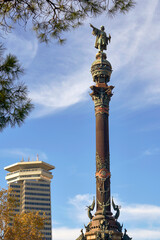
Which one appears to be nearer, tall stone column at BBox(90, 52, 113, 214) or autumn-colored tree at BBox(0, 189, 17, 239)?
autumn-colored tree at BBox(0, 189, 17, 239)

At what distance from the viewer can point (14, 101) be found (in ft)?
66.8

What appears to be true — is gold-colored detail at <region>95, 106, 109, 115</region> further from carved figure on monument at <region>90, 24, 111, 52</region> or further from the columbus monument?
carved figure on monument at <region>90, 24, 111, 52</region>

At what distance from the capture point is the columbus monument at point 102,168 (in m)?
66.5

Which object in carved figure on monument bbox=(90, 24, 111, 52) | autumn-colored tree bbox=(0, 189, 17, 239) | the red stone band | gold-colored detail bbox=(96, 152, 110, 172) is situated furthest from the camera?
carved figure on monument bbox=(90, 24, 111, 52)

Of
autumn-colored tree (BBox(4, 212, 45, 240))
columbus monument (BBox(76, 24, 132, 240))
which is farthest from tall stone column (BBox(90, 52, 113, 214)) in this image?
autumn-colored tree (BBox(4, 212, 45, 240))

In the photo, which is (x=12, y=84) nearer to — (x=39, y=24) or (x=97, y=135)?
(x=39, y=24)

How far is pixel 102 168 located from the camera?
2773 inches

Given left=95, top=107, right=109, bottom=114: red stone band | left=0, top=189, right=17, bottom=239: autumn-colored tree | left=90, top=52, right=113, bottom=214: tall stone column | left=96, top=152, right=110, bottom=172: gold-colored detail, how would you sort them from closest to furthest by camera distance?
left=0, top=189, right=17, bottom=239: autumn-colored tree, left=90, top=52, right=113, bottom=214: tall stone column, left=96, top=152, right=110, bottom=172: gold-colored detail, left=95, top=107, right=109, bottom=114: red stone band

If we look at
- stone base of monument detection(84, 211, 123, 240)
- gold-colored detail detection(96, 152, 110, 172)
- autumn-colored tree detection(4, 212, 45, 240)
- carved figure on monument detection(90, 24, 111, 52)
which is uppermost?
carved figure on monument detection(90, 24, 111, 52)

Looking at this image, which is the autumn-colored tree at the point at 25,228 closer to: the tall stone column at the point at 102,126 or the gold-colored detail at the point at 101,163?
the tall stone column at the point at 102,126

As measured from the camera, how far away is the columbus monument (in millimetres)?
66500

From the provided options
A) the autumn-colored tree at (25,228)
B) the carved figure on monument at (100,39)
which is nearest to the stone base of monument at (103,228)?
the autumn-colored tree at (25,228)

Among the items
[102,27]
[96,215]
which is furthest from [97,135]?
[102,27]

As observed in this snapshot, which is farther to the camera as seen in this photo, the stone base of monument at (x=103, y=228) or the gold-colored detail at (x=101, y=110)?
the gold-colored detail at (x=101, y=110)
